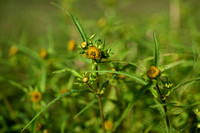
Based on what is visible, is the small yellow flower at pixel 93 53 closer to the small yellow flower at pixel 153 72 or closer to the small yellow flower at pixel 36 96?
the small yellow flower at pixel 153 72

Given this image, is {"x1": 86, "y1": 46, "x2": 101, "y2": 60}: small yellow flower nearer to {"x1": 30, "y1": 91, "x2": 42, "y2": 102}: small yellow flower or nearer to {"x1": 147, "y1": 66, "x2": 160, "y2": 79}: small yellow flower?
{"x1": 147, "y1": 66, "x2": 160, "y2": 79}: small yellow flower

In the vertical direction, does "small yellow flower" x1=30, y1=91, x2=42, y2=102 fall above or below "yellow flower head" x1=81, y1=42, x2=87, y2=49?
below

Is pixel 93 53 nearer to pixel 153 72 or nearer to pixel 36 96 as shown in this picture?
pixel 153 72

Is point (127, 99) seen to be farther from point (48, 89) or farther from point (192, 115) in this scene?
point (48, 89)

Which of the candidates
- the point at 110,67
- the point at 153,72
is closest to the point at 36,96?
the point at 110,67

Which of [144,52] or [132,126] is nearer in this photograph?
[132,126]

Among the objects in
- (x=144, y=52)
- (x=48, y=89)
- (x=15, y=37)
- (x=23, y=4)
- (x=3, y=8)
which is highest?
(x=23, y=4)

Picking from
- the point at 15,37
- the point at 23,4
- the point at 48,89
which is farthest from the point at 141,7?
the point at 48,89

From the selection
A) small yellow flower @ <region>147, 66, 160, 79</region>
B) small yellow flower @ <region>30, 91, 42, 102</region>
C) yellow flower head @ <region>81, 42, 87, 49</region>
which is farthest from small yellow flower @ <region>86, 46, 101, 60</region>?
small yellow flower @ <region>30, 91, 42, 102</region>

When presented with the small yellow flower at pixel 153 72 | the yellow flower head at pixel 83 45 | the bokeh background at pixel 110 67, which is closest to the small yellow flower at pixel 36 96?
the bokeh background at pixel 110 67

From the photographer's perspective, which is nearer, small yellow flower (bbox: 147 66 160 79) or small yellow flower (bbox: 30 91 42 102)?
small yellow flower (bbox: 147 66 160 79)

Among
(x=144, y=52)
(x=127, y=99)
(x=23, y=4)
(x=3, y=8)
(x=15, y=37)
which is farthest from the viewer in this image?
(x=23, y=4)
